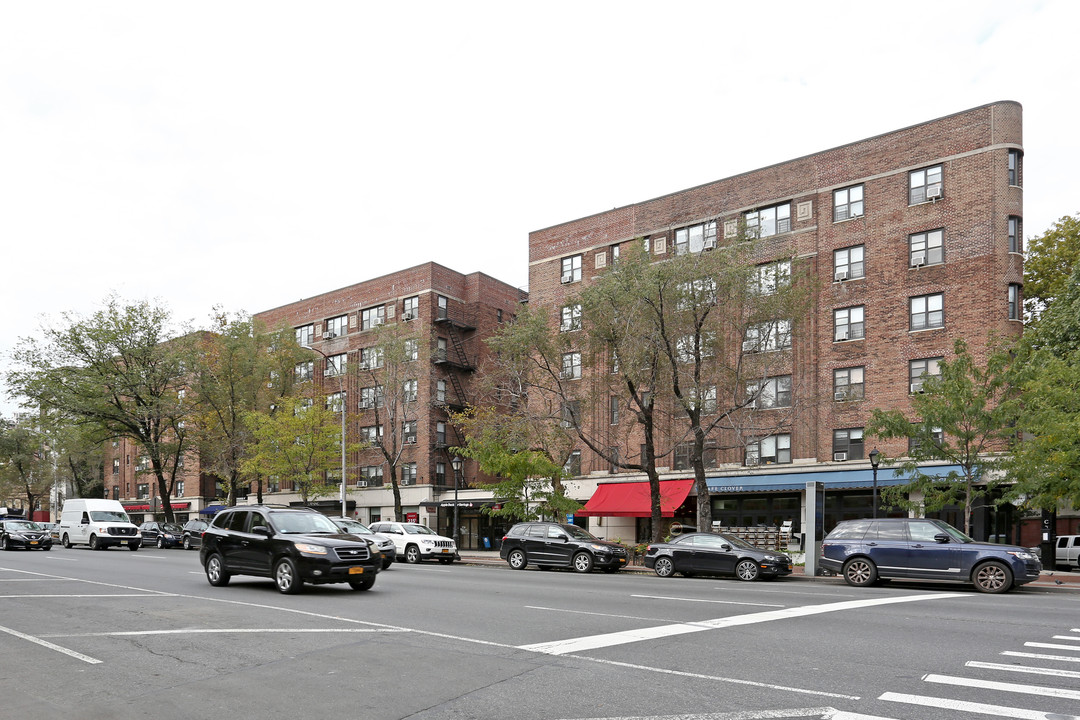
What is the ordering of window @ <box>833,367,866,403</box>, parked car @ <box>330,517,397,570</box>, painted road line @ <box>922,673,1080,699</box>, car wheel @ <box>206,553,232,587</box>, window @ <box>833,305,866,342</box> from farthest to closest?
window @ <box>833,305,866,342</box>, window @ <box>833,367,866,403</box>, parked car @ <box>330,517,397,570</box>, car wheel @ <box>206,553,232,587</box>, painted road line @ <box>922,673,1080,699</box>

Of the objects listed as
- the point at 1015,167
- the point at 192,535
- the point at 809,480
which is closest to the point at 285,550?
the point at 809,480

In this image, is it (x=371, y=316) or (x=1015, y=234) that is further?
(x=371, y=316)

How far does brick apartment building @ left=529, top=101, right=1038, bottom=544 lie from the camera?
1313 inches

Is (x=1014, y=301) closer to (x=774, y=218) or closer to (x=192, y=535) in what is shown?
(x=774, y=218)

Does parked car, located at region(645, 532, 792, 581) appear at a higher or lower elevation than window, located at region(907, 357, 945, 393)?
lower

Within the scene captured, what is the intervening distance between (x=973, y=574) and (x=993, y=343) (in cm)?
1256

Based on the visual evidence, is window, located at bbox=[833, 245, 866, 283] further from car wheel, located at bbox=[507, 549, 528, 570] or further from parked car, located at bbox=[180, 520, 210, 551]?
parked car, located at bbox=[180, 520, 210, 551]

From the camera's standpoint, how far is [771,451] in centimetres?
3791

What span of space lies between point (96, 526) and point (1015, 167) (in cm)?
4221

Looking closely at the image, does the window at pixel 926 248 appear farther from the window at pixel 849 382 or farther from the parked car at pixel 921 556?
the parked car at pixel 921 556

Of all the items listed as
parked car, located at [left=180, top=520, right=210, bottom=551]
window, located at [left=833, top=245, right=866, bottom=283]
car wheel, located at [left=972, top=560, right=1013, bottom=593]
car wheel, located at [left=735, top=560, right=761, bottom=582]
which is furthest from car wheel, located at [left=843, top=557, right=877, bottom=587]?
parked car, located at [left=180, top=520, right=210, bottom=551]

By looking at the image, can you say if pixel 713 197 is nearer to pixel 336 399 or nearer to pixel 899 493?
pixel 899 493

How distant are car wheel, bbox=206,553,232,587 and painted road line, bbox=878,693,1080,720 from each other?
13927 mm

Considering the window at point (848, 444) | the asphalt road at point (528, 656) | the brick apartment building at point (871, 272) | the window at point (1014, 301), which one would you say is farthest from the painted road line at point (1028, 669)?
the window at point (1014, 301)
